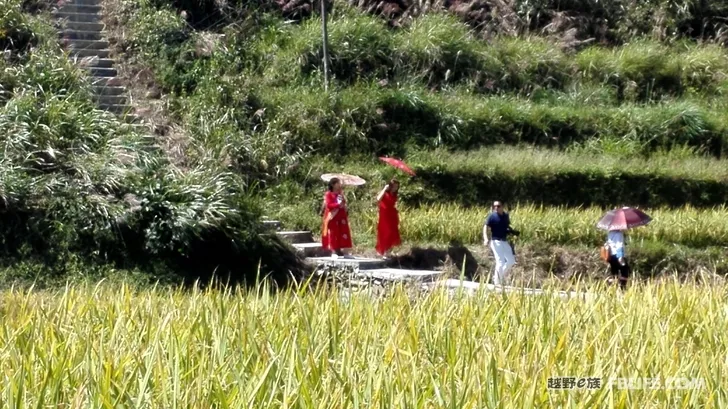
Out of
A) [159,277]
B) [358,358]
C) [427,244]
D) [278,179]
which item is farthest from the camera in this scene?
[278,179]

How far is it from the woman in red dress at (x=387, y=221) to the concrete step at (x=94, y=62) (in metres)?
5.66

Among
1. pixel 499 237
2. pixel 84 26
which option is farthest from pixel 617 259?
pixel 84 26

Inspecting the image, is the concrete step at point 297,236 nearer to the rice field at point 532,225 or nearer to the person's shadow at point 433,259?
the rice field at point 532,225

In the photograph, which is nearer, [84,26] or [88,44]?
[88,44]

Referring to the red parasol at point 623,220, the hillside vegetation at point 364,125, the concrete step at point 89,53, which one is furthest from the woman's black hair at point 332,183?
Answer: the concrete step at point 89,53

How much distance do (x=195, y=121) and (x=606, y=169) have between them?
614cm

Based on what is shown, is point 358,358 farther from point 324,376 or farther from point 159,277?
point 159,277

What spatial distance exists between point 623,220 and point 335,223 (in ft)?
11.3

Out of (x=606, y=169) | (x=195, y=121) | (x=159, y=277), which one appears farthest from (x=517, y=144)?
(x=159, y=277)

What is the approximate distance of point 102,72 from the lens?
17938mm

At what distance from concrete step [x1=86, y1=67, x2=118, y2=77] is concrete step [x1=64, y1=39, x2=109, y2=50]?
27.1 inches

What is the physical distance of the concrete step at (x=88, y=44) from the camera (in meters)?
18.5

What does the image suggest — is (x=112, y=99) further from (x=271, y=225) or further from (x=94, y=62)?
(x=271, y=225)

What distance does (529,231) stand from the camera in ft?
50.7
